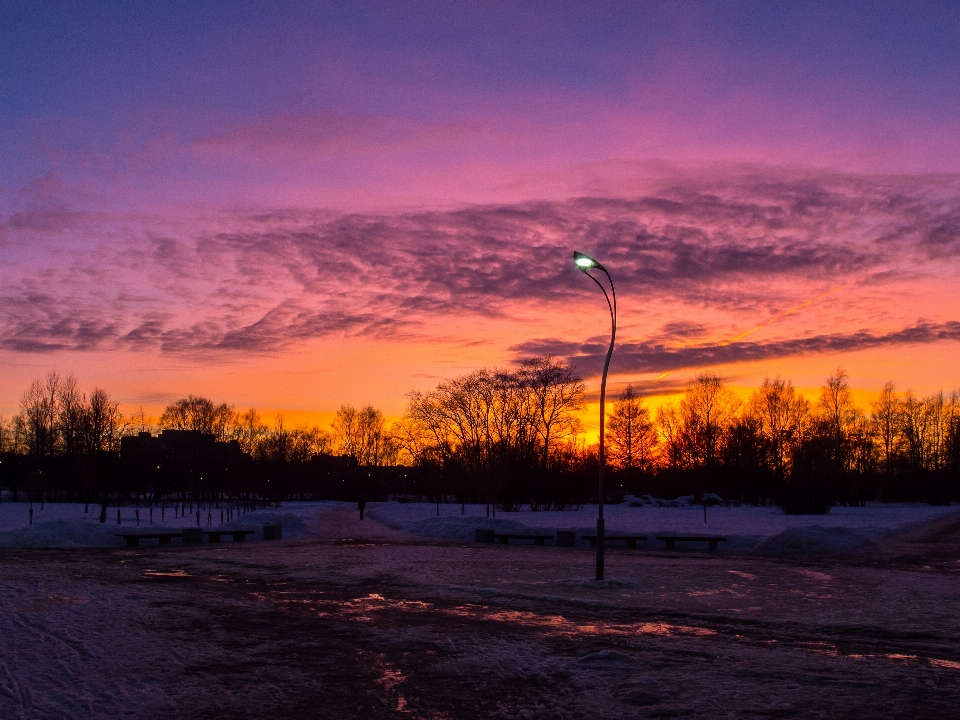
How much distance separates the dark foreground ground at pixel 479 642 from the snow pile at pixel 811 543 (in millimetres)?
5619

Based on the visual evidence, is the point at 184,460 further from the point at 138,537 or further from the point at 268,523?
the point at 138,537

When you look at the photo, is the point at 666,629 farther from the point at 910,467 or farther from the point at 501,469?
the point at 910,467

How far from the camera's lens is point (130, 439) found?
11906 cm

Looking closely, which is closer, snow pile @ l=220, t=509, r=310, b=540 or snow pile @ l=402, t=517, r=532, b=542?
snow pile @ l=402, t=517, r=532, b=542

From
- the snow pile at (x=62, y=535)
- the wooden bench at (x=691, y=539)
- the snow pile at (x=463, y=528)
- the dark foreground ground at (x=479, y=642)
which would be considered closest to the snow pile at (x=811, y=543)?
the wooden bench at (x=691, y=539)

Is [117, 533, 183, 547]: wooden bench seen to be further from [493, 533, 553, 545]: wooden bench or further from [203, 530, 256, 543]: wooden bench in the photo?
[493, 533, 553, 545]: wooden bench

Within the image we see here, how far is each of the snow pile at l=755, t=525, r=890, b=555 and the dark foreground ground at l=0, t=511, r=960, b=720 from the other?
5.62 m

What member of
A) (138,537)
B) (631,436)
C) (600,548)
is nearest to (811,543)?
(600,548)

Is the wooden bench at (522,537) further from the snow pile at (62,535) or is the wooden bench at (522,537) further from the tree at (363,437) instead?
the tree at (363,437)

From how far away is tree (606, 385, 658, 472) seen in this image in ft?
304

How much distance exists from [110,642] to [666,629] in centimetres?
845

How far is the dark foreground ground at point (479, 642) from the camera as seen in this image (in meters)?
8.46

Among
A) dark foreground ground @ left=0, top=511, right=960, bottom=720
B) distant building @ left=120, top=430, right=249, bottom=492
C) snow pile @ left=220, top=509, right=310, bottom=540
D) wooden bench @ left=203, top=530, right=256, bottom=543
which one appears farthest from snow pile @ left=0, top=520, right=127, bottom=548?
distant building @ left=120, top=430, right=249, bottom=492

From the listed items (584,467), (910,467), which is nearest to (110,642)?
(584,467)
